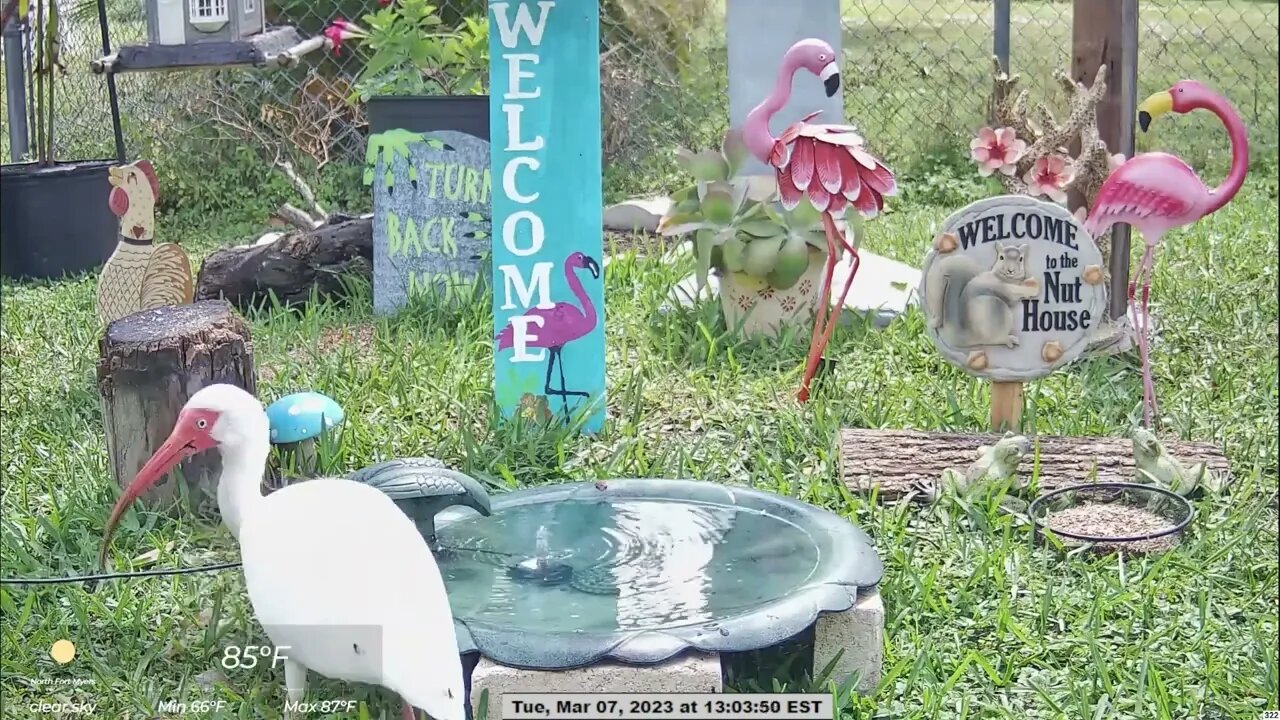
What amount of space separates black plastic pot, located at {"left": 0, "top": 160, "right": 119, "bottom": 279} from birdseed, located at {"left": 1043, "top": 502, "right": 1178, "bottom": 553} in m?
3.73

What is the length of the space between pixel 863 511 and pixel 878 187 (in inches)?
36.8

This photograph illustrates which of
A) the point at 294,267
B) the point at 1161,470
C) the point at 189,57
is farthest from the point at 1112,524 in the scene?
the point at 294,267

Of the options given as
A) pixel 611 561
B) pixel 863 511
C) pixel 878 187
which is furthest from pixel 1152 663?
pixel 878 187

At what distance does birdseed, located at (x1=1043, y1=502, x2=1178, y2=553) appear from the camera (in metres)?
3.33

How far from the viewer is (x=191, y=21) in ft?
12.2

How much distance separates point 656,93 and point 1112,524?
181 inches

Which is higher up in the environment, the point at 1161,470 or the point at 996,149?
the point at 996,149

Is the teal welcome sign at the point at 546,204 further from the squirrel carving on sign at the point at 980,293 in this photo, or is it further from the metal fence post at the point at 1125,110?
the metal fence post at the point at 1125,110

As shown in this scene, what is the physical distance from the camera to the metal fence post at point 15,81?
178 inches

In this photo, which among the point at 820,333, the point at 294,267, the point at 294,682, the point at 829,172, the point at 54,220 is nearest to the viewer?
the point at 294,682

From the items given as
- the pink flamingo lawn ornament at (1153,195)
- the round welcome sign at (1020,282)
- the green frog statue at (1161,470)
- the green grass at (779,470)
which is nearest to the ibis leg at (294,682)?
the green grass at (779,470)

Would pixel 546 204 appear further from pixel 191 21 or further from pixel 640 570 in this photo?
pixel 640 570

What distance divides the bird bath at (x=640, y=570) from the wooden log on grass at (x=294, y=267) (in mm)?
2200

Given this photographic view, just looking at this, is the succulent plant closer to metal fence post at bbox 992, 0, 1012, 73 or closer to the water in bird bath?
metal fence post at bbox 992, 0, 1012, 73
